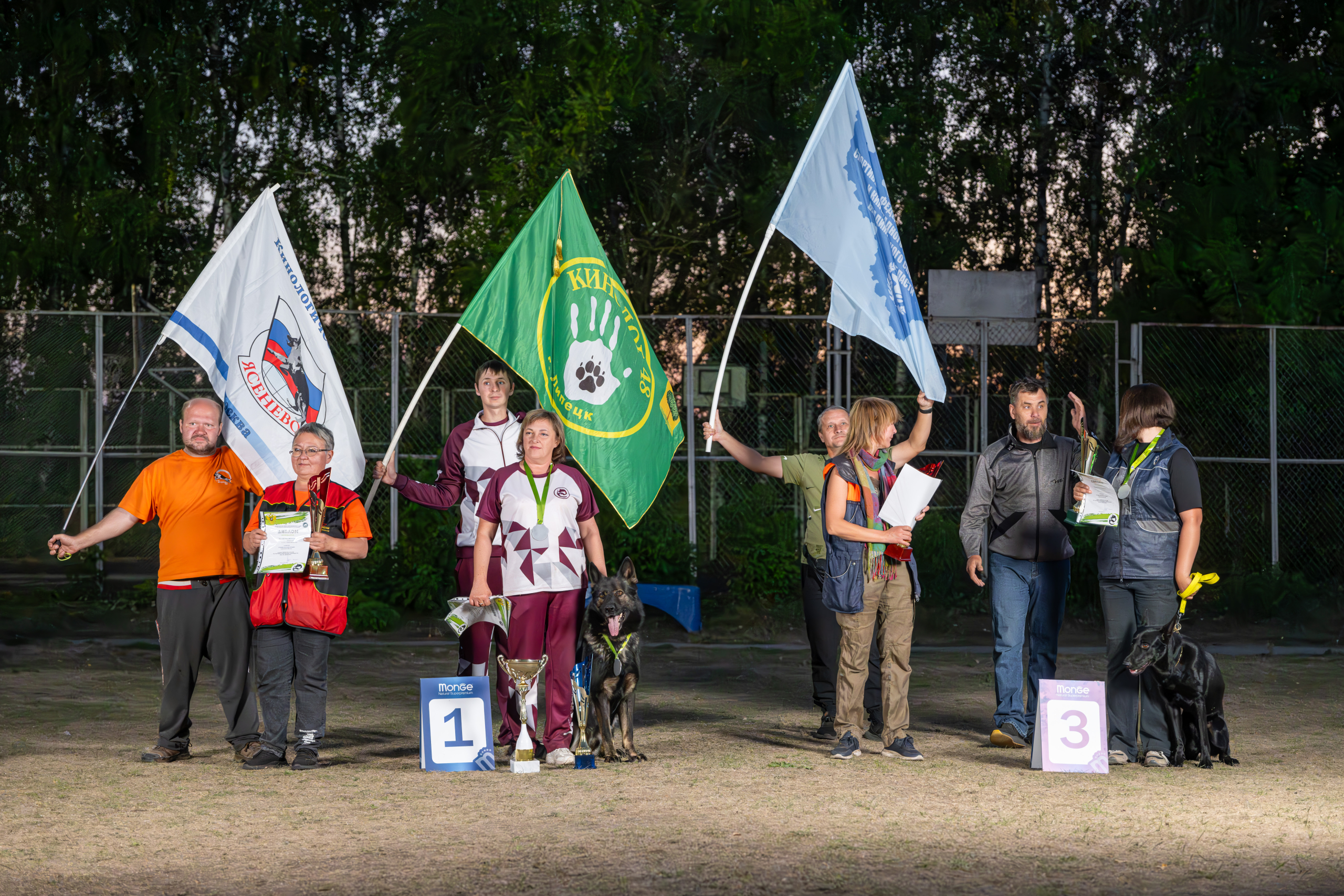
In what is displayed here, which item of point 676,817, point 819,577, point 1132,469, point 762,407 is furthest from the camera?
point 762,407

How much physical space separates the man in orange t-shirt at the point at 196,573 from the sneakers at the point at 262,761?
0.16 ft

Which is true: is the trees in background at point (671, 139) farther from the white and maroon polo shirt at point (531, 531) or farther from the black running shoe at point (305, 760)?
the black running shoe at point (305, 760)

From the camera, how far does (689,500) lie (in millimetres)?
14617

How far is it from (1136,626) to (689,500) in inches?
307

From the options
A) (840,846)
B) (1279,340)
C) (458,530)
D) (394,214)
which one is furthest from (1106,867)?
(394,214)

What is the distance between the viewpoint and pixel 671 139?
2094cm

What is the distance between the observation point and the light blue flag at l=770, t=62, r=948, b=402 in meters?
7.43

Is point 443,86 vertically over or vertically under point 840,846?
over

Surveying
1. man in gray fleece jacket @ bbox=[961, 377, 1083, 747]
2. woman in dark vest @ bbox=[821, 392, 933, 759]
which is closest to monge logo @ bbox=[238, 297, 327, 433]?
woman in dark vest @ bbox=[821, 392, 933, 759]

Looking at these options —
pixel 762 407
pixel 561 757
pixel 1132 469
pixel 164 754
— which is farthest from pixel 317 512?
pixel 762 407

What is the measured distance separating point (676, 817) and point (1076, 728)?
2.31m

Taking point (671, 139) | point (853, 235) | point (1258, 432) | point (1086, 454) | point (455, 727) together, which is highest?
point (671, 139)

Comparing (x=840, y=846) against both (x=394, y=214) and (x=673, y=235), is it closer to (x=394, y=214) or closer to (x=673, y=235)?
(x=673, y=235)

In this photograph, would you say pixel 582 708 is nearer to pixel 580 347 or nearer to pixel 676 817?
pixel 676 817
